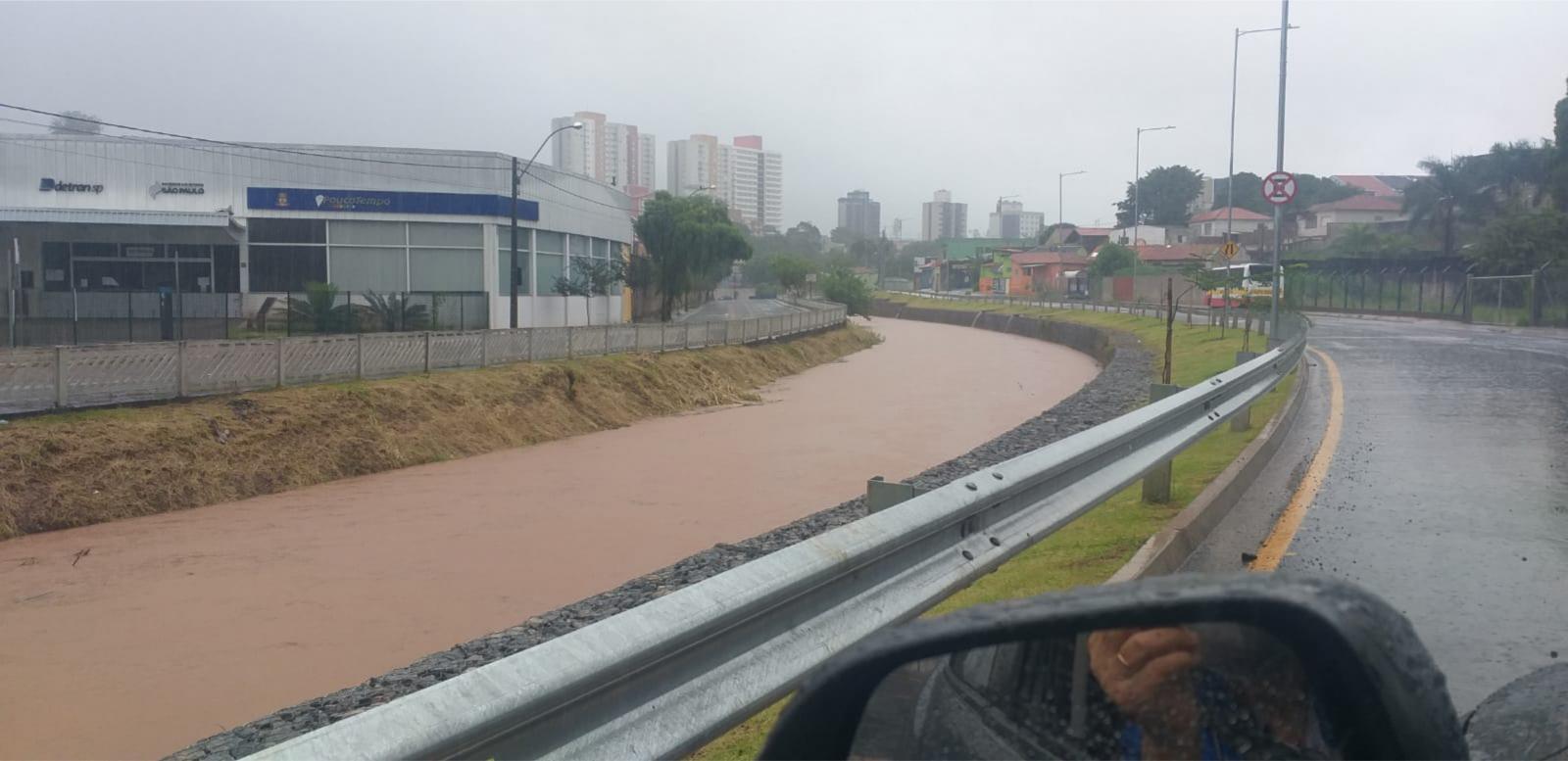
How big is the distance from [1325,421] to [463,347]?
16.4 meters

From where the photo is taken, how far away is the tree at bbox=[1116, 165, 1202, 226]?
119625 millimetres

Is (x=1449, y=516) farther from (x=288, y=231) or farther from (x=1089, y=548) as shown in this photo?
(x=288, y=231)

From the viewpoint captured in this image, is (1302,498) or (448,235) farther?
(448,235)

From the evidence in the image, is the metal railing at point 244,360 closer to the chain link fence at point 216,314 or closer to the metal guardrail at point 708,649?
the chain link fence at point 216,314

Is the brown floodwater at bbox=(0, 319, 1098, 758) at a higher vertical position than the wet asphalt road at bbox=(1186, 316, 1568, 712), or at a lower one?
lower

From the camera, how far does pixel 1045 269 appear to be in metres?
97.7

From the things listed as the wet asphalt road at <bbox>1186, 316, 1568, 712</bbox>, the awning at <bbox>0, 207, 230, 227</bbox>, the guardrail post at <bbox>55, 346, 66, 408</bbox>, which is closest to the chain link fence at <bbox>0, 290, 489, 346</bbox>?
the awning at <bbox>0, 207, 230, 227</bbox>

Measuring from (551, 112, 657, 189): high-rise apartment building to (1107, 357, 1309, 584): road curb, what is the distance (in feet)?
417

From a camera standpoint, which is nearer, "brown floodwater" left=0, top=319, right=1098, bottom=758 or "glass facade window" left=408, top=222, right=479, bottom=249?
"brown floodwater" left=0, top=319, right=1098, bottom=758

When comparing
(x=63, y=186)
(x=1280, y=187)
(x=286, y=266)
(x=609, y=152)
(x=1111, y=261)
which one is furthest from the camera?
(x=609, y=152)

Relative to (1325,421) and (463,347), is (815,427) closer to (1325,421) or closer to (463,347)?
(463,347)

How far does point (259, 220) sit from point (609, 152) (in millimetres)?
130982

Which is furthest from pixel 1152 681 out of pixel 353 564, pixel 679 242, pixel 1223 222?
pixel 1223 222

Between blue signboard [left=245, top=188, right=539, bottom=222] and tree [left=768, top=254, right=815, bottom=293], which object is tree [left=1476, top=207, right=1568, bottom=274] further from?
tree [left=768, top=254, right=815, bottom=293]
